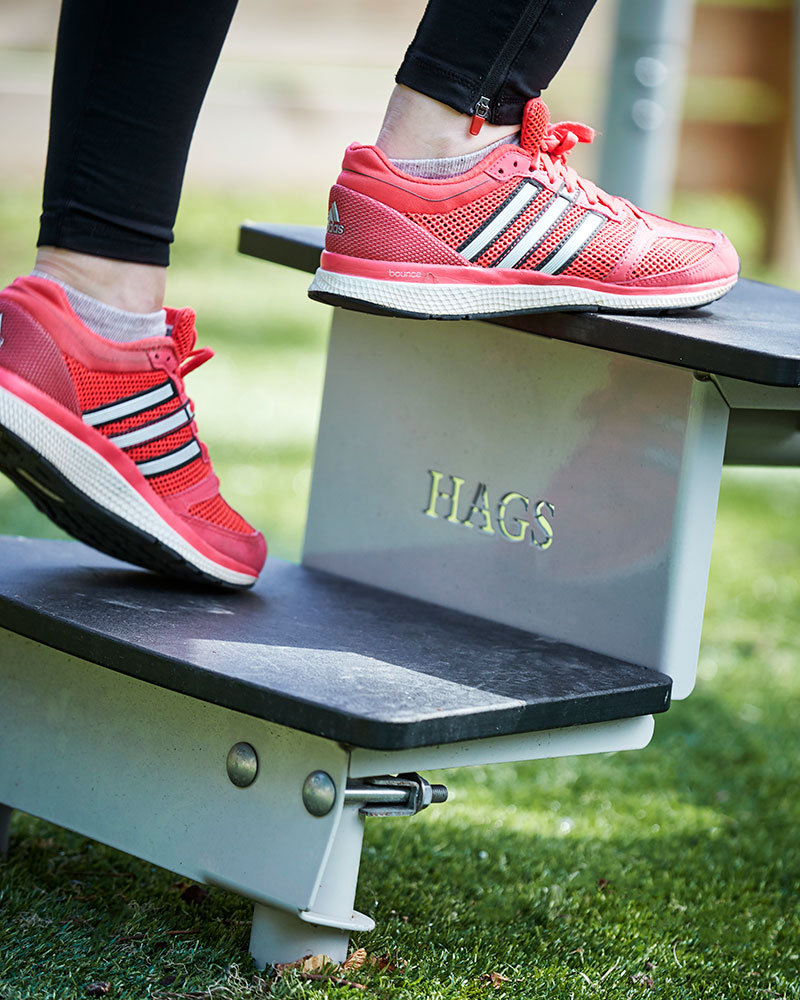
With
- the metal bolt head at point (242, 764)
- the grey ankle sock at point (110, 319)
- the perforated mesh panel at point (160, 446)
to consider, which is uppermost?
the grey ankle sock at point (110, 319)

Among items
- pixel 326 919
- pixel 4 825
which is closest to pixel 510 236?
pixel 326 919

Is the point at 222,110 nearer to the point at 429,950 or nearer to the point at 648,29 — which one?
the point at 648,29

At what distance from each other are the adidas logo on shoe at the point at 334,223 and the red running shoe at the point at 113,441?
22cm

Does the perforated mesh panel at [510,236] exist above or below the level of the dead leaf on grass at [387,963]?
above

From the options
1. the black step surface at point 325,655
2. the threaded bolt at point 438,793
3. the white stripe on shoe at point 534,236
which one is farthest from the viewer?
the white stripe on shoe at point 534,236

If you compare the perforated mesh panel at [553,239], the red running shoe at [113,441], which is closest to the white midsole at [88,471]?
the red running shoe at [113,441]

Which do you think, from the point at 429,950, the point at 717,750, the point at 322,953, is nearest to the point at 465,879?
the point at 429,950

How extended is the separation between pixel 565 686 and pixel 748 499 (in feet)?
10.00

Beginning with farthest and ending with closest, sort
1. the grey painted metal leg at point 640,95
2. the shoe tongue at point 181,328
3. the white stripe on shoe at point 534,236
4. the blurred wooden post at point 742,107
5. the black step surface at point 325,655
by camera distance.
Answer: the blurred wooden post at point 742,107
the grey painted metal leg at point 640,95
the shoe tongue at point 181,328
the white stripe on shoe at point 534,236
the black step surface at point 325,655

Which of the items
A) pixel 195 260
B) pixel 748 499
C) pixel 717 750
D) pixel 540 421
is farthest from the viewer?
pixel 195 260

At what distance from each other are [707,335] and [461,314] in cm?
26

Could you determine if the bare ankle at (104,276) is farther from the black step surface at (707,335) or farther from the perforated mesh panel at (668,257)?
the perforated mesh panel at (668,257)

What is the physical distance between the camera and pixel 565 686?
4.98 feet

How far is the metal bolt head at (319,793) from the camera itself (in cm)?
137
